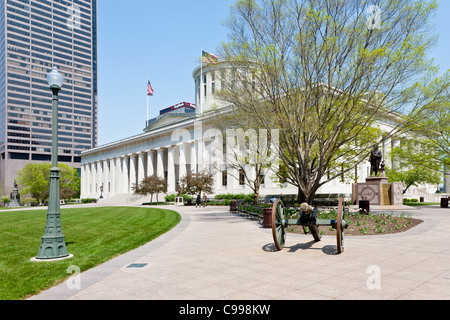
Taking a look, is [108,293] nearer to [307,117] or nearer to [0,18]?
[307,117]

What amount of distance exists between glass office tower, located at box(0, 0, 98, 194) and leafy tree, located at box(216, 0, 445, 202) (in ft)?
412

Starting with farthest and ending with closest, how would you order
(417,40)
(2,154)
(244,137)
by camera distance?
1. (2,154)
2. (244,137)
3. (417,40)

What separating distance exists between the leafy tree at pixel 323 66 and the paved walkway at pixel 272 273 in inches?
310

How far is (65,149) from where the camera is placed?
14075 centimetres

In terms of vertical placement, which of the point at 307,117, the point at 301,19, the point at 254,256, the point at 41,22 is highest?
the point at 41,22

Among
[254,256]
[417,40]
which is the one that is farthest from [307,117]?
[254,256]

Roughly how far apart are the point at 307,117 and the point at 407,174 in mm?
33153

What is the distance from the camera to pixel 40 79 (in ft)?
449

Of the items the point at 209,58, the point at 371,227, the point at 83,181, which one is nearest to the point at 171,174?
the point at 209,58

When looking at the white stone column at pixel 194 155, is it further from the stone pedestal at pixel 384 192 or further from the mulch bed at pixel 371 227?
the mulch bed at pixel 371 227


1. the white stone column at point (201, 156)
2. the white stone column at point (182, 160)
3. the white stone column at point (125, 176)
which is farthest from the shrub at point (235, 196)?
the white stone column at point (125, 176)

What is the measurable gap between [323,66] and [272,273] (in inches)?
505

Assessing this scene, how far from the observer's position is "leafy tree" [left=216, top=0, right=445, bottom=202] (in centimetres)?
1578
